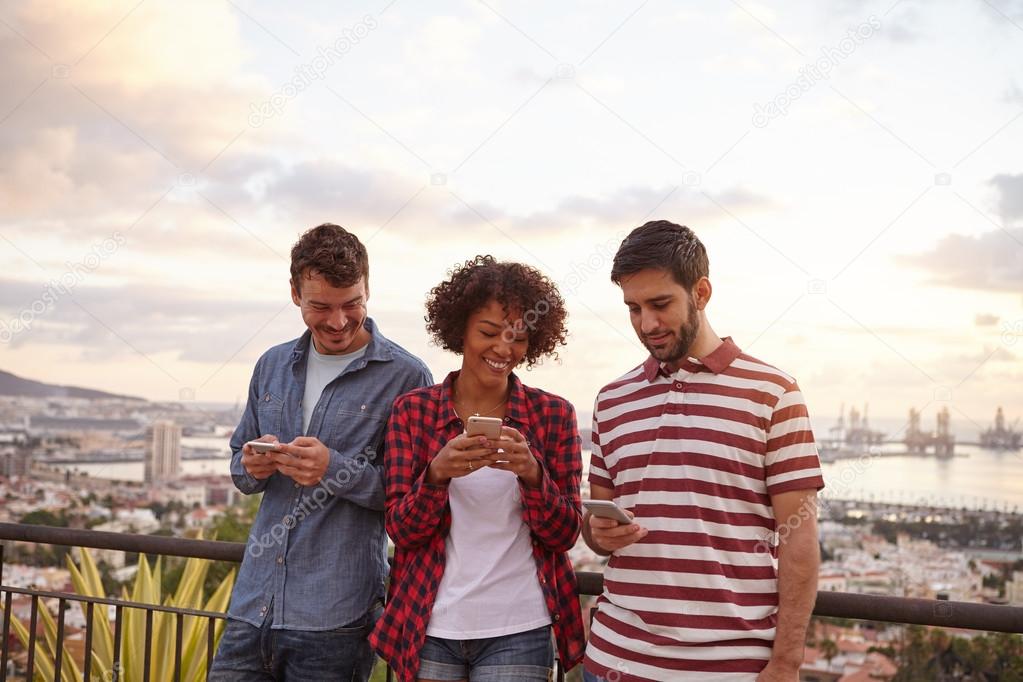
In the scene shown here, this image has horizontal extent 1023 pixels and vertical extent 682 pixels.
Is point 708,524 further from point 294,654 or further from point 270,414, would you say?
point 270,414

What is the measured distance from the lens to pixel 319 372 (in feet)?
7.71

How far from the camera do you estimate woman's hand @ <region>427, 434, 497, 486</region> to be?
184cm

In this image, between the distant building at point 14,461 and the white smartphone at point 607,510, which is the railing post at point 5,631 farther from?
the distant building at point 14,461

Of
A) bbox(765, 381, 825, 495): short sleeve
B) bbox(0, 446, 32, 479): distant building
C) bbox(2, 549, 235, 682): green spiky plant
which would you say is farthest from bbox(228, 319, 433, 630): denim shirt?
bbox(0, 446, 32, 479): distant building

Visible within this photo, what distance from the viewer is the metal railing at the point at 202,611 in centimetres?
189

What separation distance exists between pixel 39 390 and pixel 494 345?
29910mm

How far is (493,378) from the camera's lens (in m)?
2.11

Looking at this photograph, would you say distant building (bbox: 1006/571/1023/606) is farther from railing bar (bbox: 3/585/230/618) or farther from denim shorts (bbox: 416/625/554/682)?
denim shorts (bbox: 416/625/554/682)

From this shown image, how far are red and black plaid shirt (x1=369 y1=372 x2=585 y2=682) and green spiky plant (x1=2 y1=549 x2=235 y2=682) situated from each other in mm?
1977

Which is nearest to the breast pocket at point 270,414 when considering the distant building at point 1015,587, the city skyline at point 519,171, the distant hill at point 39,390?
the city skyline at point 519,171

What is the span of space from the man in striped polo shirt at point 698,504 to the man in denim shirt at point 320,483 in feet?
2.05

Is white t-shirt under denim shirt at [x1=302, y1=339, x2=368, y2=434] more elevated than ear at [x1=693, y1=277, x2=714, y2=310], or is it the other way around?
ear at [x1=693, y1=277, x2=714, y2=310]

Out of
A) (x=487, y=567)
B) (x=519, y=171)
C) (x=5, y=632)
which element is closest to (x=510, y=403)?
(x=487, y=567)

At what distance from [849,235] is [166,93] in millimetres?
21381
